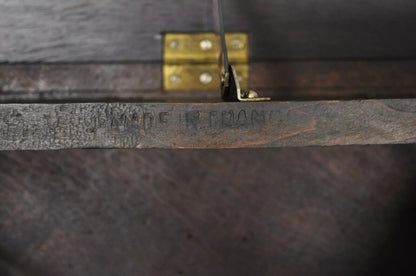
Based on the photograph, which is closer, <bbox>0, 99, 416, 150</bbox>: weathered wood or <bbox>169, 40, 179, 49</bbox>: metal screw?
<bbox>0, 99, 416, 150</bbox>: weathered wood

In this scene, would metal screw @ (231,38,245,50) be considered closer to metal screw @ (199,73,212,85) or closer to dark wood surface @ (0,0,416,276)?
metal screw @ (199,73,212,85)

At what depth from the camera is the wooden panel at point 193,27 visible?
936 mm

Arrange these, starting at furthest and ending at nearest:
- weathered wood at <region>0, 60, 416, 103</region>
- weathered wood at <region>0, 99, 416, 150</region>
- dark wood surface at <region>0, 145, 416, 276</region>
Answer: dark wood surface at <region>0, 145, 416, 276</region>, weathered wood at <region>0, 60, 416, 103</region>, weathered wood at <region>0, 99, 416, 150</region>

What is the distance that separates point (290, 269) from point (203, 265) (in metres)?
0.29

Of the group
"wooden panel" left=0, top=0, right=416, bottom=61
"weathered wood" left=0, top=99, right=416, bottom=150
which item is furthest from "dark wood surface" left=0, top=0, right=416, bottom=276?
"weathered wood" left=0, top=99, right=416, bottom=150

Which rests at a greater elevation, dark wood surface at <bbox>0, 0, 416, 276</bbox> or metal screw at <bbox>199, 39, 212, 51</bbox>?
metal screw at <bbox>199, 39, 212, 51</bbox>

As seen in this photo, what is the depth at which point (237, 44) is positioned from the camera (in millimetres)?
942

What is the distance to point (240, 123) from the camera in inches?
25.0

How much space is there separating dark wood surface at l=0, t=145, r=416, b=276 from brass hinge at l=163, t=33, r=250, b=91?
24 cm

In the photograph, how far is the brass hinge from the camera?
93 cm

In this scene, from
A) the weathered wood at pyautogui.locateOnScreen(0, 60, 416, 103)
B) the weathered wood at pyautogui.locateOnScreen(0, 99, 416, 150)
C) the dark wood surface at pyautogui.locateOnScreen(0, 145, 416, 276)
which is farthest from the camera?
the dark wood surface at pyautogui.locateOnScreen(0, 145, 416, 276)

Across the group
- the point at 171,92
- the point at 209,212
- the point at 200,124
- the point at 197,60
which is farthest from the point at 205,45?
the point at 209,212

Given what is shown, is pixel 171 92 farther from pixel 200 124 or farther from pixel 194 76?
pixel 200 124

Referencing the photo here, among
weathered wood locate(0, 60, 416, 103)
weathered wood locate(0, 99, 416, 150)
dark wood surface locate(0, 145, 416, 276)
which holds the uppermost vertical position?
weathered wood locate(0, 60, 416, 103)
